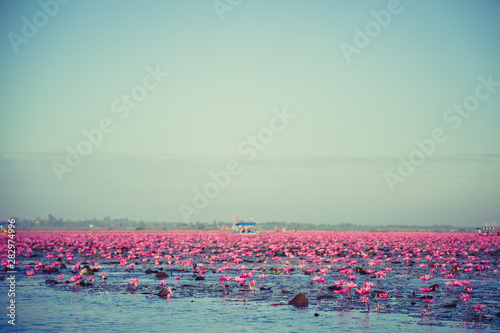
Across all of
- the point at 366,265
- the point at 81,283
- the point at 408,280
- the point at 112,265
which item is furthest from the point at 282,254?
the point at 81,283

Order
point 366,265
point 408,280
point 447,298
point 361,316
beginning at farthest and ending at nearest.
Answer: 1. point 366,265
2. point 408,280
3. point 447,298
4. point 361,316

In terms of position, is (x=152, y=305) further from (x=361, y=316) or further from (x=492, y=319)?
(x=492, y=319)

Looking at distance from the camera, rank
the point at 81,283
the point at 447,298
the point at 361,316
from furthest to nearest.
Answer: the point at 81,283 < the point at 447,298 < the point at 361,316

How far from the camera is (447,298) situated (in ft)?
44.8

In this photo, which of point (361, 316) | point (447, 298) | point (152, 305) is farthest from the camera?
point (447, 298)

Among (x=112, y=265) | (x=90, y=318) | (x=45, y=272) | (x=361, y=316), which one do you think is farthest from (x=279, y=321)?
(x=112, y=265)

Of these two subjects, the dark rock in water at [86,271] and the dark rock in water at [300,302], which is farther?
the dark rock in water at [86,271]

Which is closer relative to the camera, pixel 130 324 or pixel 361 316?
pixel 130 324

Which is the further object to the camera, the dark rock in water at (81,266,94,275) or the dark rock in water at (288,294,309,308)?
the dark rock in water at (81,266,94,275)

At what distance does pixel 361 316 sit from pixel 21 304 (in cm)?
873

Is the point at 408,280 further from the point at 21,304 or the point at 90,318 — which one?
the point at 21,304

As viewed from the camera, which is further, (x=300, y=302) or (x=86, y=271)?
(x=86, y=271)

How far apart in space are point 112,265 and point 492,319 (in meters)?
18.9

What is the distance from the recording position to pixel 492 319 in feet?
35.0
